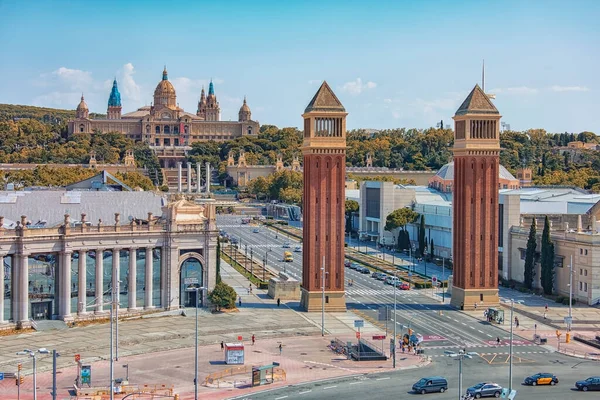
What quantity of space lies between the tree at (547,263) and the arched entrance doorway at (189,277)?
4223 centimetres

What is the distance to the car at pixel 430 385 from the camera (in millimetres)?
66125

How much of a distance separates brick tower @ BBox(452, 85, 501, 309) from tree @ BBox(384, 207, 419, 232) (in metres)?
55.7

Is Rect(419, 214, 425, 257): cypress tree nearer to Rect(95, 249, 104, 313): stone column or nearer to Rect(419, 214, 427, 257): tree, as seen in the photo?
Rect(419, 214, 427, 257): tree

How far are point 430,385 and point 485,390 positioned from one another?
13.0ft

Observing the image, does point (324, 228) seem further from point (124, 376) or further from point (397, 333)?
point (124, 376)

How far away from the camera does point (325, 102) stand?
103 m

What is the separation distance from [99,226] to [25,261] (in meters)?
8.81

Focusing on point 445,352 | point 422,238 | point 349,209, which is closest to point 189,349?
point 445,352

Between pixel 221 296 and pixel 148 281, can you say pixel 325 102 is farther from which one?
pixel 148 281

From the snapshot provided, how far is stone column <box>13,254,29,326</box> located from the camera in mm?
88312

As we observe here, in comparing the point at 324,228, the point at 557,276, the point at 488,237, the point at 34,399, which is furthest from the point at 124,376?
the point at 557,276

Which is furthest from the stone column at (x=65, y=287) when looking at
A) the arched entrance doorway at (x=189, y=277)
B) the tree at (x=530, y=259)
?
the tree at (x=530, y=259)

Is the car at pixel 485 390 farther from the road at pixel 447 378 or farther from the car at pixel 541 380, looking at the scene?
the car at pixel 541 380

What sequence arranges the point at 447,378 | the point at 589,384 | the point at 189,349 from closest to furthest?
the point at 589,384 → the point at 447,378 → the point at 189,349
